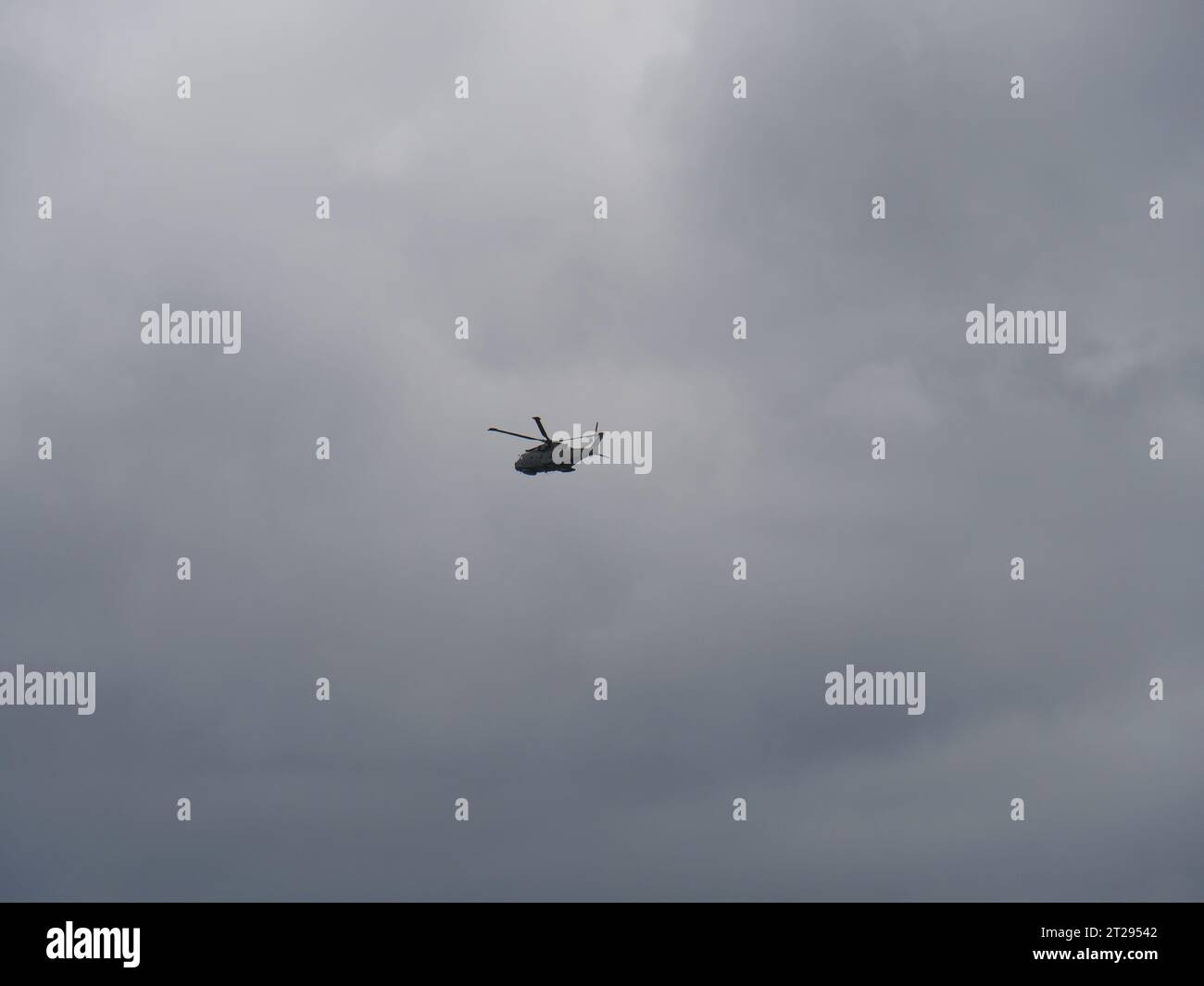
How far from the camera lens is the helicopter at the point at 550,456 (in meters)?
176

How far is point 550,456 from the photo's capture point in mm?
176625

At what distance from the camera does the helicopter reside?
175625mm
